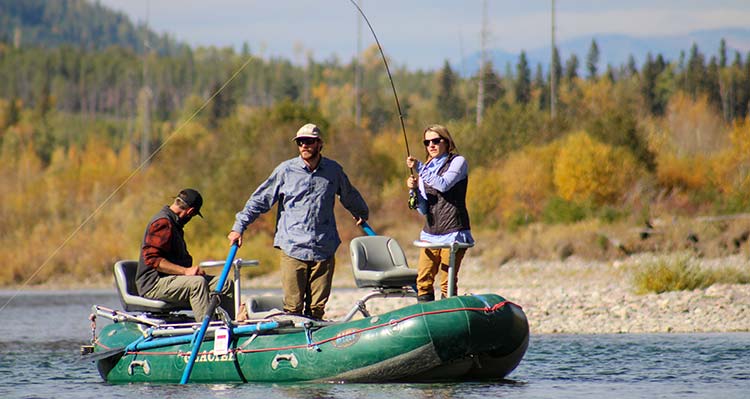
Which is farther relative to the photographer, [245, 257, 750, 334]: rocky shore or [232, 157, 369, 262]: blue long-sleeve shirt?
[245, 257, 750, 334]: rocky shore

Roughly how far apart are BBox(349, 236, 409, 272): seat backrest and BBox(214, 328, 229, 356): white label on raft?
1.22 m

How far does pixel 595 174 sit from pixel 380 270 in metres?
26.2

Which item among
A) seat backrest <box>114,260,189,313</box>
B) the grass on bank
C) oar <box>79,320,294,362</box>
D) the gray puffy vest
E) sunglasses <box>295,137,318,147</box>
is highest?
sunglasses <box>295,137,318,147</box>

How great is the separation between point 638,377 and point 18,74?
13203 centimetres

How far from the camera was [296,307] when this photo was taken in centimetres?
1117

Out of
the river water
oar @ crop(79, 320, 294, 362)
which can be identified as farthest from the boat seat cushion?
the river water

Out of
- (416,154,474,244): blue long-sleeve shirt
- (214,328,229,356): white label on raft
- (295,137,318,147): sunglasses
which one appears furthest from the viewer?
(214,328,229,356): white label on raft

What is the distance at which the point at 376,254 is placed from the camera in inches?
441

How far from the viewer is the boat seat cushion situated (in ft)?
35.3

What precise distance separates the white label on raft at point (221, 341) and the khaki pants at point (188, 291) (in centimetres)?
20

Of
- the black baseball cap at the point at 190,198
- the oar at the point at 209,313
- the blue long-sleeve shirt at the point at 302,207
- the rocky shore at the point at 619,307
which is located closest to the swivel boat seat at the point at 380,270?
the blue long-sleeve shirt at the point at 302,207

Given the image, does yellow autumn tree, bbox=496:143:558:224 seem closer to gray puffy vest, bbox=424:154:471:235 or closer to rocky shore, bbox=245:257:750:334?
rocky shore, bbox=245:257:750:334

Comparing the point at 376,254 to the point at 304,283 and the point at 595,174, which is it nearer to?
the point at 304,283

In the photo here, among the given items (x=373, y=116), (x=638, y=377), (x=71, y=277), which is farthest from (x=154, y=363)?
(x=373, y=116)
